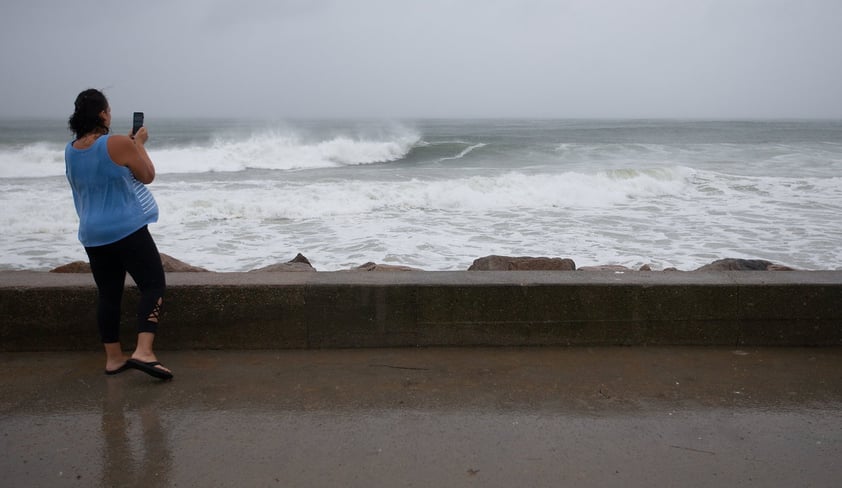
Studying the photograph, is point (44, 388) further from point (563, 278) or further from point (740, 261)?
point (740, 261)

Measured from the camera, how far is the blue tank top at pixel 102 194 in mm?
3121

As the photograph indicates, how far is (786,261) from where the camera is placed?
32.2 feet

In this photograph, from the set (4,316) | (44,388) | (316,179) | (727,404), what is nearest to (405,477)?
(727,404)

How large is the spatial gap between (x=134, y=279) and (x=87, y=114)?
2.71 ft

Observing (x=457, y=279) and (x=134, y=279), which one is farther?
(x=457, y=279)

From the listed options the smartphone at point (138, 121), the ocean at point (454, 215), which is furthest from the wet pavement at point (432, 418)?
the ocean at point (454, 215)

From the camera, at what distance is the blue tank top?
3121 millimetres

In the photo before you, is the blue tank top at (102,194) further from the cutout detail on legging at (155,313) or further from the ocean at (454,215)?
the ocean at (454,215)

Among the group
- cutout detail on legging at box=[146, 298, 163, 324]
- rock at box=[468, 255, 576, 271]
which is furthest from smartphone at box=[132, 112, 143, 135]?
rock at box=[468, 255, 576, 271]

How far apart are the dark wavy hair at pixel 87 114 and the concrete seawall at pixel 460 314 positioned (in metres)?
0.98

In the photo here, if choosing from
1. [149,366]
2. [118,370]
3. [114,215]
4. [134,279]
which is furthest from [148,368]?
[114,215]

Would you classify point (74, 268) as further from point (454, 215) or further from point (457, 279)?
point (454, 215)

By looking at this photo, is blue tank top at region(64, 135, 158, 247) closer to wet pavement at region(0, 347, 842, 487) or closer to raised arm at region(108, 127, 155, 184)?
raised arm at region(108, 127, 155, 184)

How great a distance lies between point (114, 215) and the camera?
10.5 ft
